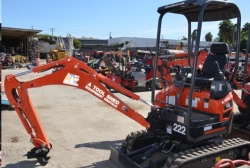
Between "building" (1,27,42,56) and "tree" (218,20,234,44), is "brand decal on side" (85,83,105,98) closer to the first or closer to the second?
"tree" (218,20,234,44)

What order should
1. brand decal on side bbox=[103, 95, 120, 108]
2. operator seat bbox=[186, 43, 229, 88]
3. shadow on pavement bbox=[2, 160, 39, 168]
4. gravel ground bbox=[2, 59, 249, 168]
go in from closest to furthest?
brand decal on side bbox=[103, 95, 120, 108] < shadow on pavement bbox=[2, 160, 39, 168] < operator seat bbox=[186, 43, 229, 88] < gravel ground bbox=[2, 59, 249, 168]

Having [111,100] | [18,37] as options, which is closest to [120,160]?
[111,100]

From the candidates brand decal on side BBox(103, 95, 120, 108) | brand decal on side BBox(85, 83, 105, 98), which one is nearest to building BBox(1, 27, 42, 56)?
brand decal on side BBox(85, 83, 105, 98)

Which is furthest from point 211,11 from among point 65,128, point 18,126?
point 18,126

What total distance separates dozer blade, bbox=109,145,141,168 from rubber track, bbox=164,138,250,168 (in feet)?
1.94

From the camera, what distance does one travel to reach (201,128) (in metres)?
4.26

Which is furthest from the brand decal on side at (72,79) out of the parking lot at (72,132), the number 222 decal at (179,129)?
the number 222 decal at (179,129)

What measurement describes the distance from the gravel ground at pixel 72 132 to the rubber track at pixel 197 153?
1430 mm

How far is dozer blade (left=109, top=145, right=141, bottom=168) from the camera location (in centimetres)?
436

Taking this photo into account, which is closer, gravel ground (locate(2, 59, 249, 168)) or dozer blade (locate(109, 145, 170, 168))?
dozer blade (locate(109, 145, 170, 168))

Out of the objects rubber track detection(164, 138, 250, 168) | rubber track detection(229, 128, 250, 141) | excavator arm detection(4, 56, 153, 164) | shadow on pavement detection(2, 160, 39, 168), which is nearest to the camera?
rubber track detection(164, 138, 250, 168)

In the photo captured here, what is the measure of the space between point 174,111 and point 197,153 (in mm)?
776

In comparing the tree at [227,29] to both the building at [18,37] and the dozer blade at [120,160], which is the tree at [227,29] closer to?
the dozer blade at [120,160]

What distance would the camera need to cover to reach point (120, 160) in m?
4.68
